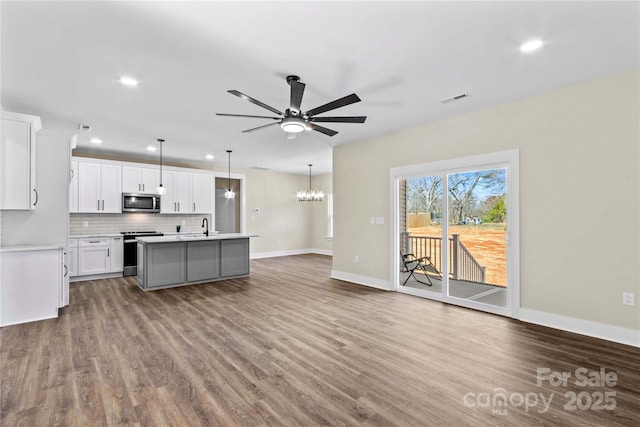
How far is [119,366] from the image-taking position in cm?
269

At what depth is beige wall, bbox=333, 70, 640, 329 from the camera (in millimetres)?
3164

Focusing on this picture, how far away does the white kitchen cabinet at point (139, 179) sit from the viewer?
6.93 metres

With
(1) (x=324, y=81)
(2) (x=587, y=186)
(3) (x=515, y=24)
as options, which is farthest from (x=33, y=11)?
(2) (x=587, y=186)

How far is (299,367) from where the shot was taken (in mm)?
2670

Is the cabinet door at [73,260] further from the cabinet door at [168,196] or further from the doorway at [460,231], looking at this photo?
the doorway at [460,231]

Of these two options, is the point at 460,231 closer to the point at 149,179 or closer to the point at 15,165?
the point at 15,165

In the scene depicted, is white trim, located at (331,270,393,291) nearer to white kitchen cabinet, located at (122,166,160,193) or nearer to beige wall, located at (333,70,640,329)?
beige wall, located at (333,70,640,329)

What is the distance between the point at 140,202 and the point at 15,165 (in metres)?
3.24

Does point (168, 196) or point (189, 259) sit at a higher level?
point (168, 196)

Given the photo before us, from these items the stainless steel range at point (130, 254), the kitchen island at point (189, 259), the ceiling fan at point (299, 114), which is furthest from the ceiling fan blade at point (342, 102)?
the stainless steel range at point (130, 254)

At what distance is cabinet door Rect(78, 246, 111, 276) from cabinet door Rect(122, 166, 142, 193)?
1362 mm

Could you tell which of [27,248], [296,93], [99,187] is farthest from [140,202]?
[296,93]

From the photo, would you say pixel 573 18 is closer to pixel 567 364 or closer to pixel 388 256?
pixel 567 364

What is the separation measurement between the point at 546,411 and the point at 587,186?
8.34 ft
